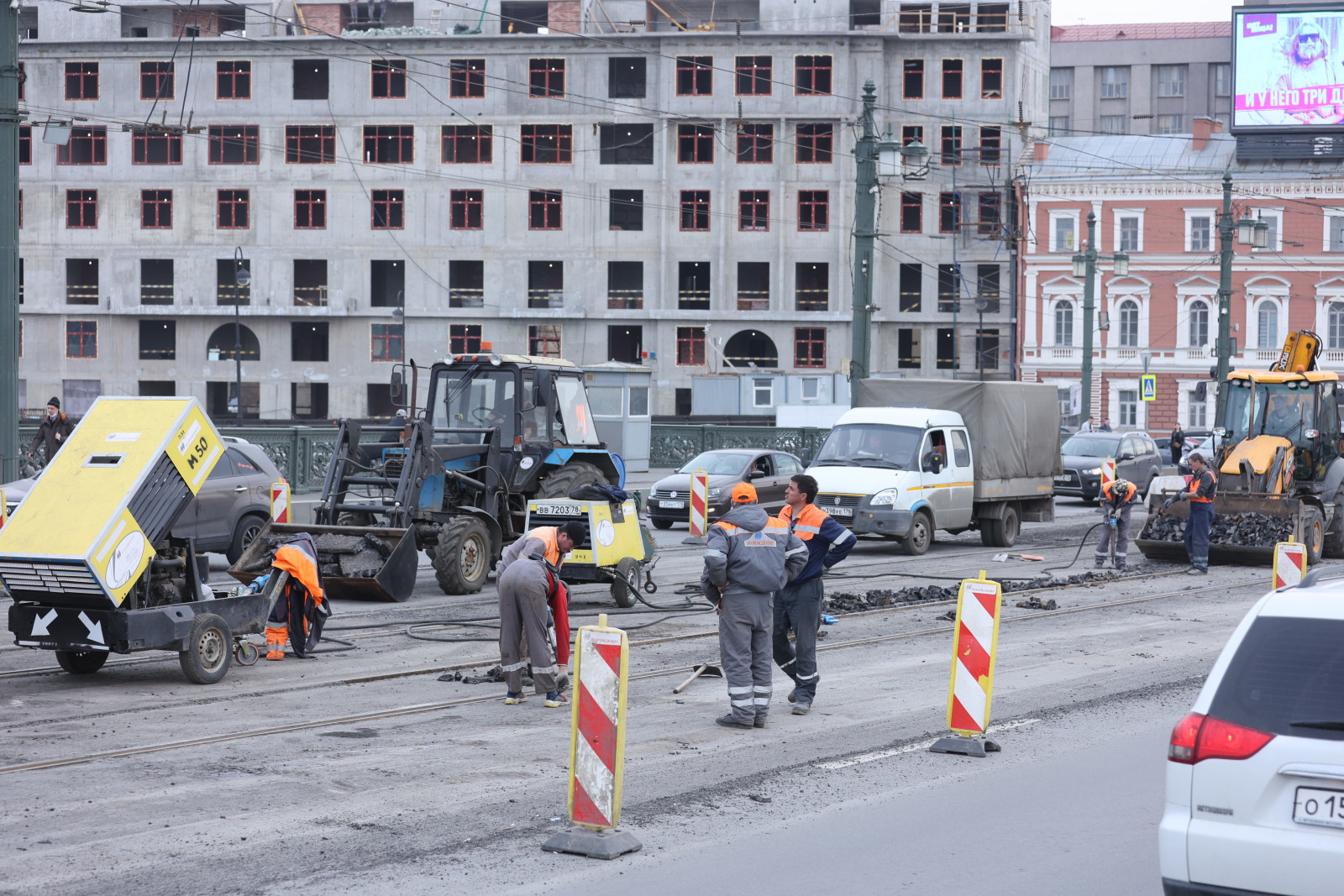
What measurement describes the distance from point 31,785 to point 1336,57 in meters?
73.1

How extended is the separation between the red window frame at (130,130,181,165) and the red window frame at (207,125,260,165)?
1.58 meters

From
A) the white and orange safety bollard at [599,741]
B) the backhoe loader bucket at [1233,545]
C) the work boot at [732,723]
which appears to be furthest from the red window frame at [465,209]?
the white and orange safety bollard at [599,741]

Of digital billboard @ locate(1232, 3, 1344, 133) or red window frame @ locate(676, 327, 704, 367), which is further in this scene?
digital billboard @ locate(1232, 3, 1344, 133)

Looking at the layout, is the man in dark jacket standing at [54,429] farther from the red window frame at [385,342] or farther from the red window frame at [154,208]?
the red window frame at [154,208]

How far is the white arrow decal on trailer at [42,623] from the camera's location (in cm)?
1104

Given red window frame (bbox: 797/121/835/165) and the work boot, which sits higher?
red window frame (bbox: 797/121/835/165)

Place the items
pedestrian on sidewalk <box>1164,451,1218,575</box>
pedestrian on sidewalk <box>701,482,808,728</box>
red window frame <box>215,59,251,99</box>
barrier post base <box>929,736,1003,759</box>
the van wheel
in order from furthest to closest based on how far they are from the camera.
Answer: red window frame <box>215,59,251,99</box> → the van wheel → pedestrian on sidewalk <box>1164,451,1218,575</box> → pedestrian on sidewalk <box>701,482,808,728</box> → barrier post base <box>929,736,1003,759</box>

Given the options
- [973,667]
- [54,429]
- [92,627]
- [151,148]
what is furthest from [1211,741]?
[151,148]

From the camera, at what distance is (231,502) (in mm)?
19469

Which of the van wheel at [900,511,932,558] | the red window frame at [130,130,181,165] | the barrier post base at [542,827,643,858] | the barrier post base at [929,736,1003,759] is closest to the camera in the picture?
the barrier post base at [542,827,643,858]

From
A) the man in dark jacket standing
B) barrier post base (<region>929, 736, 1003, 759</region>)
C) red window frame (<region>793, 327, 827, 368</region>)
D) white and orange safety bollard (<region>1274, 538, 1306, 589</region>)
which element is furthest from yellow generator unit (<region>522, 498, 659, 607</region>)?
red window frame (<region>793, 327, 827, 368</region>)

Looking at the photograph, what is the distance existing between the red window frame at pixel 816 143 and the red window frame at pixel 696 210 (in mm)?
4599

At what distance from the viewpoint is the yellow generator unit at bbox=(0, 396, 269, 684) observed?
10.8 metres

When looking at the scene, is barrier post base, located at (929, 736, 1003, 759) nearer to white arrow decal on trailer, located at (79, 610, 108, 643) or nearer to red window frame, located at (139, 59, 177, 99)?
white arrow decal on trailer, located at (79, 610, 108, 643)
